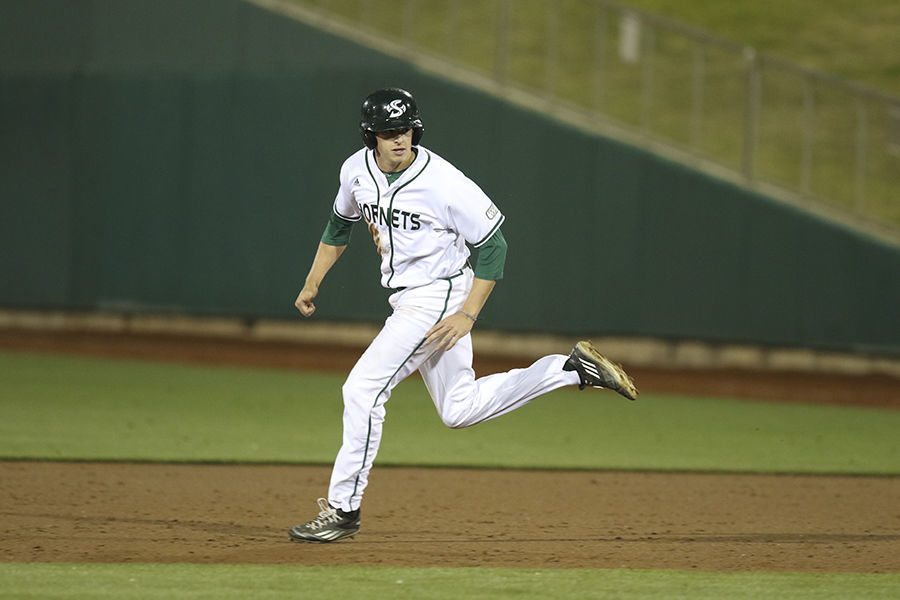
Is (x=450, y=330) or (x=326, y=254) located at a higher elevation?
(x=326, y=254)

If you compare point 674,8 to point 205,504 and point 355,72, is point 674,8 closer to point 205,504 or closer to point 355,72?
point 355,72

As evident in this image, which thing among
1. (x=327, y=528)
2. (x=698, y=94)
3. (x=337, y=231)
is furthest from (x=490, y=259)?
(x=698, y=94)

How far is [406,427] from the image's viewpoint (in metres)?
10.7

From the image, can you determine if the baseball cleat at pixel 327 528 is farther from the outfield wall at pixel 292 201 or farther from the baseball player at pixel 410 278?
the outfield wall at pixel 292 201

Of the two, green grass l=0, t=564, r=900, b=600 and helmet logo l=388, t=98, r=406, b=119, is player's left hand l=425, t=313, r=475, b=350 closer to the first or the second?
helmet logo l=388, t=98, r=406, b=119

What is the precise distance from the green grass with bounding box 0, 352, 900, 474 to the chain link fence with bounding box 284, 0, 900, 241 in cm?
382

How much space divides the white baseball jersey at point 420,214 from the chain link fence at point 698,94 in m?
10.8

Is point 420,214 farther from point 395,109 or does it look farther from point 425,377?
point 425,377

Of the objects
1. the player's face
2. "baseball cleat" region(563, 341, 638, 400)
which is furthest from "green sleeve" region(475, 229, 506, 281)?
"baseball cleat" region(563, 341, 638, 400)

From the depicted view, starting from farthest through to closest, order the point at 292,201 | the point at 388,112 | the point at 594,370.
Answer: the point at 292,201 → the point at 594,370 → the point at 388,112

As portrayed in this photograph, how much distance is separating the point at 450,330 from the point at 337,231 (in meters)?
0.91

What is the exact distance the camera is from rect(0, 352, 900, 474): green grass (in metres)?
9.04

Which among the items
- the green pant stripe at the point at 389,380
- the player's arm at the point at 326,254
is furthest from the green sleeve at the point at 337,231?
the green pant stripe at the point at 389,380

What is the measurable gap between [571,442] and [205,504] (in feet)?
13.0
